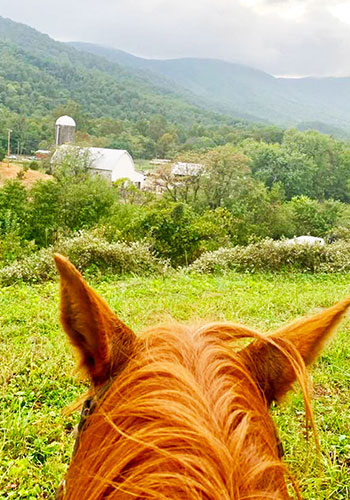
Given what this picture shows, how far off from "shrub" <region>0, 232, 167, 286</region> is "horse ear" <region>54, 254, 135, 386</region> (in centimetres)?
732

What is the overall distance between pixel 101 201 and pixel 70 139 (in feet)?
85.4

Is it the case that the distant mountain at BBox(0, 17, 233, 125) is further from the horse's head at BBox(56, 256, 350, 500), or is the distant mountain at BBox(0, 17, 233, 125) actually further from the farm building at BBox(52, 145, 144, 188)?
the horse's head at BBox(56, 256, 350, 500)

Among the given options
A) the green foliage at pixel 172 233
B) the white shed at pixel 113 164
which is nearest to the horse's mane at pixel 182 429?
the green foliage at pixel 172 233

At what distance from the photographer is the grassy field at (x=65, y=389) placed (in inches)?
84.4

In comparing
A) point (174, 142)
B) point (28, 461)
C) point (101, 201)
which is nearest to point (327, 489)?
point (28, 461)

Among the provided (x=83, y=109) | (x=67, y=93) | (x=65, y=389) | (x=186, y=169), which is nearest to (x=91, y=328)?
(x=65, y=389)

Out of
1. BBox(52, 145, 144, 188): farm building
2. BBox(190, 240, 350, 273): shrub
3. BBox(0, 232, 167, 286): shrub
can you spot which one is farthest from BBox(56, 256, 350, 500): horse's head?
BBox(52, 145, 144, 188): farm building

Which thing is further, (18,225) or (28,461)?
(18,225)

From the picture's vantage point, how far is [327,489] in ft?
6.93

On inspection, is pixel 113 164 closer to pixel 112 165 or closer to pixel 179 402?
pixel 112 165

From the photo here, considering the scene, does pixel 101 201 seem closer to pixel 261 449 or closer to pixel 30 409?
pixel 30 409

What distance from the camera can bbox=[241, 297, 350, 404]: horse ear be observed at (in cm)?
83

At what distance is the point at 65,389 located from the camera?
302 cm

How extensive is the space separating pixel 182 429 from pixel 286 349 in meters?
0.28
